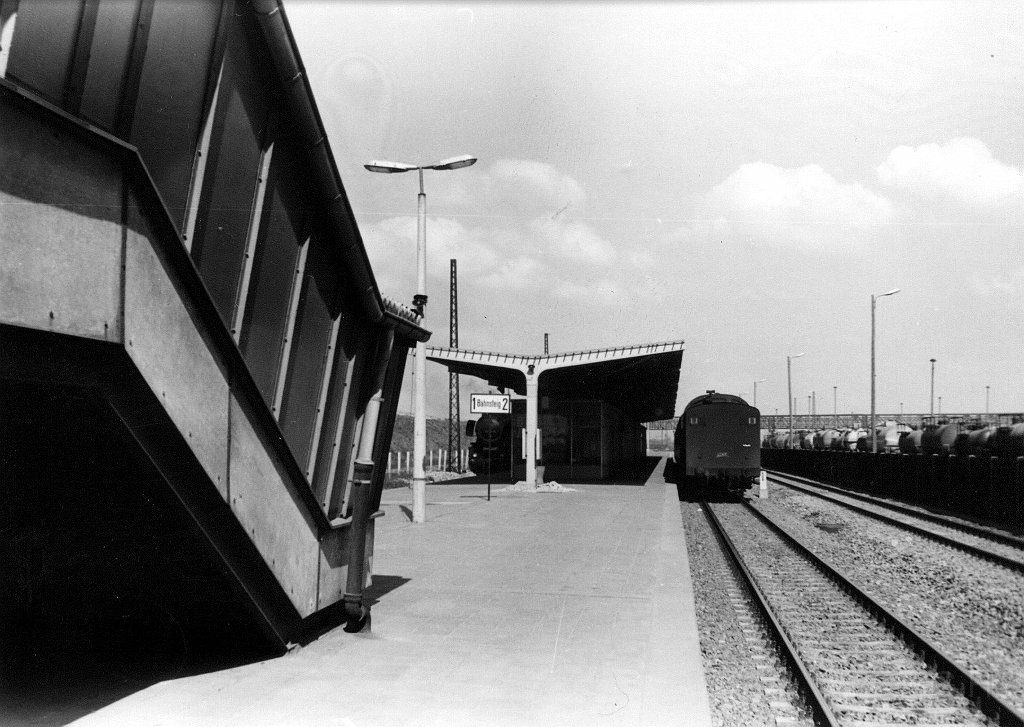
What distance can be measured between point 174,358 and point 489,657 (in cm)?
345

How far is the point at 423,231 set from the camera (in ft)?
56.0

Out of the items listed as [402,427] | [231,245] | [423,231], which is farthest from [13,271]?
[402,427]

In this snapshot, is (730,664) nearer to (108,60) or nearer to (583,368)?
(108,60)

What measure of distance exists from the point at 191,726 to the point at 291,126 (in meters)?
4.09

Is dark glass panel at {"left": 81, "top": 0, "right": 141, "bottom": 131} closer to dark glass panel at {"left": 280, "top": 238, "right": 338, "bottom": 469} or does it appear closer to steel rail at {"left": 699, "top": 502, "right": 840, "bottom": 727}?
dark glass panel at {"left": 280, "top": 238, "right": 338, "bottom": 469}

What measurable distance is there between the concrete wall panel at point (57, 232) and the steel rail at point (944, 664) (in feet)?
20.4

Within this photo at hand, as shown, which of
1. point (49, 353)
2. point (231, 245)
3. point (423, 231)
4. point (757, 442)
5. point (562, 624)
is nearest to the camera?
point (49, 353)

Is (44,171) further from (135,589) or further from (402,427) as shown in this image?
(402,427)

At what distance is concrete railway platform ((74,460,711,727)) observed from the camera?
204 inches

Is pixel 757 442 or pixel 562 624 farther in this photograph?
pixel 757 442

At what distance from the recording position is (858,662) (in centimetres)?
741

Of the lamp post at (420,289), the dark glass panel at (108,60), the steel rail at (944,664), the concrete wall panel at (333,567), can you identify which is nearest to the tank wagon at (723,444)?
the lamp post at (420,289)

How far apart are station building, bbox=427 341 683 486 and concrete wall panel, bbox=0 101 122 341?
22576mm

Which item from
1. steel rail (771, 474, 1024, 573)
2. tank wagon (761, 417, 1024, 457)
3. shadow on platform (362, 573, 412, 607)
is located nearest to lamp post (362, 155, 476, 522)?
shadow on platform (362, 573, 412, 607)
